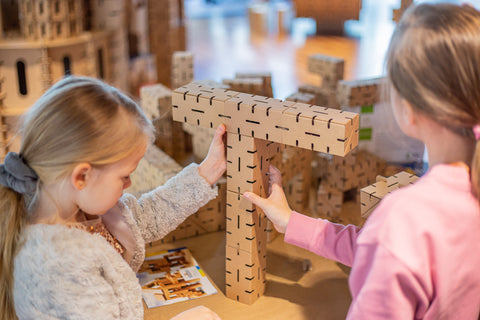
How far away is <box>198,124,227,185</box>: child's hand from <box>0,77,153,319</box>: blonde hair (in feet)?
0.62

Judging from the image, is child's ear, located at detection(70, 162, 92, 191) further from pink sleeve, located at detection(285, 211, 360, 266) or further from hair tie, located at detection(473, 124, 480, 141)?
hair tie, located at detection(473, 124, 480, 141)

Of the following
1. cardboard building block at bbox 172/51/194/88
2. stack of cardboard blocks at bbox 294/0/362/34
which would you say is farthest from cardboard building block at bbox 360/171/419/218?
cardboard building block at bbox 172/51/194/88

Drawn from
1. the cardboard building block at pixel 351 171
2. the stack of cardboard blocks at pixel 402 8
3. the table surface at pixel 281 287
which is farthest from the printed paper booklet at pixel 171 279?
the stack of cardboard blocks at pixel 402 8

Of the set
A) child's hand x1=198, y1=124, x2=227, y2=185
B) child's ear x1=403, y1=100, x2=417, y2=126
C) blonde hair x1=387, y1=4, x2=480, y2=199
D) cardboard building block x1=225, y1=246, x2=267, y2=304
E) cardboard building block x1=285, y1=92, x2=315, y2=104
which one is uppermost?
blonde hair x1=387, y1=4, x2=480, y2=199

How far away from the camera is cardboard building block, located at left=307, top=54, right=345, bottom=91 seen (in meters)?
1.65

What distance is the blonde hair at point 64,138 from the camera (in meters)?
0.79

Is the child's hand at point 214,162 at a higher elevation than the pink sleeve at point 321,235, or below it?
higher

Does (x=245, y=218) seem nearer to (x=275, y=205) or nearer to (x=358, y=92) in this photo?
(x=275, y=205)

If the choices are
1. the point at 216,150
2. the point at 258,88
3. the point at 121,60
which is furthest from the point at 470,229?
the point at 121,60

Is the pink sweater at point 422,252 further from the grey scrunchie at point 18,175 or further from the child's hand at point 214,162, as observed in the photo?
the grey scrunchie at point 18,175

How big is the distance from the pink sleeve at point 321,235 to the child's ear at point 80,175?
1.17 feet

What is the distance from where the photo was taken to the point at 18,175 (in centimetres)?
79

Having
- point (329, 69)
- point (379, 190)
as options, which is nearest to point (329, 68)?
point (329, 69)

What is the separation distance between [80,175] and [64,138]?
0.06 metres
